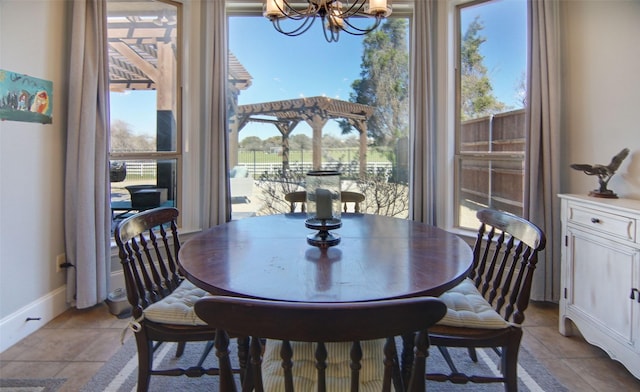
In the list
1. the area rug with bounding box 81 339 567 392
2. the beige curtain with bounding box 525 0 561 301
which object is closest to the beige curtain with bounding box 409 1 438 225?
the beige curtain with bounding box 525 0 561 301

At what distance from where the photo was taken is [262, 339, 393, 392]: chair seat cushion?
1.19m

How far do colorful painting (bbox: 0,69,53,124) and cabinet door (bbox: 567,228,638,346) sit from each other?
11.5 feet

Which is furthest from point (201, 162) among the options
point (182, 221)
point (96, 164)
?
point (96, 164)

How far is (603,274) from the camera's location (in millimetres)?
2102

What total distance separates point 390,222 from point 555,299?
1.55m

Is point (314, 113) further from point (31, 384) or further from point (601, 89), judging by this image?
point (31, 384)

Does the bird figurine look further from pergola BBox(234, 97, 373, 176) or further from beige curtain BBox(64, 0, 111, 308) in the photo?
beige curtain BBox(64, 0, 111, 308)

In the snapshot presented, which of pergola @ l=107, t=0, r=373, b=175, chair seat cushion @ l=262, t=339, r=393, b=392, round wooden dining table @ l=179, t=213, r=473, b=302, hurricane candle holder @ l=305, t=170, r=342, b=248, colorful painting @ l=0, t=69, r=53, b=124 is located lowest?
chair seat cushion @ l=262, t=339, r=393, b=392

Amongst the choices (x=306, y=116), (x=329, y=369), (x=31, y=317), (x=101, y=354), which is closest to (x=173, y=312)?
(x=329, y=369)

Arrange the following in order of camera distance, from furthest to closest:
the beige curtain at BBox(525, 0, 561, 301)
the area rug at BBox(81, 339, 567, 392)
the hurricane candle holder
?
the beige curtain at BBox(525, 0, 561, 301) → the area rug at BBox(81, 339, 567, 392) → the hurricane candle holder

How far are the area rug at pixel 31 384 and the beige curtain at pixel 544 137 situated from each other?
10.3 feet

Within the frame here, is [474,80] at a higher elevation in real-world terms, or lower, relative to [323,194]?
higher

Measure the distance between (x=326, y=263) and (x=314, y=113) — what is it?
96.2 inches

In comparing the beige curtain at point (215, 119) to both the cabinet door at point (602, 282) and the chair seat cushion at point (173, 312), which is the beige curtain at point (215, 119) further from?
the cabinet door at point (602, 282)
